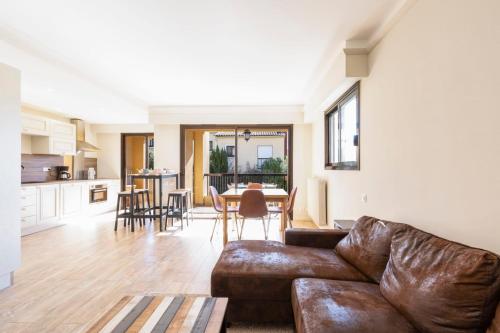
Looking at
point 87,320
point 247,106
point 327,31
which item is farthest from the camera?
point 247,106

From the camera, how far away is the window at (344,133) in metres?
3.31

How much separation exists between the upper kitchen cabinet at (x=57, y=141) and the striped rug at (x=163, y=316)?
220 inches

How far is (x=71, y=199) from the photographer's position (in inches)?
232

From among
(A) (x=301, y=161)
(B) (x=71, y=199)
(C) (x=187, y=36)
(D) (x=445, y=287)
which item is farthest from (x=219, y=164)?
(D) (x=445, y=287)

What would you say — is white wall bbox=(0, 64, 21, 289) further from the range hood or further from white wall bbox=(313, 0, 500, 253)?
the range hood

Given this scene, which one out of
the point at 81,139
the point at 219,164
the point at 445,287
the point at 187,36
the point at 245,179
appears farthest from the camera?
the point at 219,164

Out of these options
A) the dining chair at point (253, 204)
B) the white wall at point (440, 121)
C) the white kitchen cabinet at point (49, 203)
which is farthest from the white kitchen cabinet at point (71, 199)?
the white wall at point (440, 121)

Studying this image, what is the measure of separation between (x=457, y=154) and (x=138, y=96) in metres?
5.21

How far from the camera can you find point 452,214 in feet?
5.41

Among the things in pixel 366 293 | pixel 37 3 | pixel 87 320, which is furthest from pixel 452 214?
pixel 37 3

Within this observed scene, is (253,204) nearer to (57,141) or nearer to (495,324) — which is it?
(495,324)

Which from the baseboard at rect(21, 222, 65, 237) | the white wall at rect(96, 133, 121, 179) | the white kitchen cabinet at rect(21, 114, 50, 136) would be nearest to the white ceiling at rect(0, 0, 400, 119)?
the white kitchen cabinet at rect(21, 114, 50, 136)

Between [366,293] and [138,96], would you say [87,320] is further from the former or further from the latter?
[138,96]

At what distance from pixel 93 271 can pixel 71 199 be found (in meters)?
3.49
